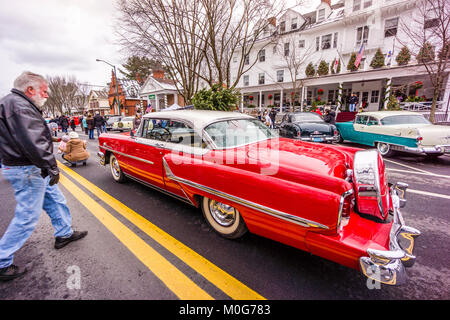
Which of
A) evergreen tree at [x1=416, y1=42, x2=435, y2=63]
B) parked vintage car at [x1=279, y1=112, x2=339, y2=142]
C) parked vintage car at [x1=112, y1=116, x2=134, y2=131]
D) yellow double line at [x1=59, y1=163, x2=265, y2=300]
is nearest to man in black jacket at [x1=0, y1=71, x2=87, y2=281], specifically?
yellow double line at [x1=59, y1=163, x2=265, y2=300]

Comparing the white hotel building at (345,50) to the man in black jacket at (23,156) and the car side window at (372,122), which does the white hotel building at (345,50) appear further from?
the man in black jacket at (23,156)

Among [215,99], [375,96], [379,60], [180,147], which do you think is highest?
[379,60]

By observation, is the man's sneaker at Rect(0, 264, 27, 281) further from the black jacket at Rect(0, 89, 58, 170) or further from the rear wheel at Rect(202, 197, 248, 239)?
the rear wheel at Rect(202, 197, 248, 239)

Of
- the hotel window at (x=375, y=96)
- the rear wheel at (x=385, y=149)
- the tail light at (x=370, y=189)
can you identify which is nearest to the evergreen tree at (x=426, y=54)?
the rear wheel at (x=385, y=149)

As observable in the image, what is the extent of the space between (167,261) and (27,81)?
218cm

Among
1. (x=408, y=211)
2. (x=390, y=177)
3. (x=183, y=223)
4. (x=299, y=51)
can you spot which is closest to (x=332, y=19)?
(x=299, y=51)

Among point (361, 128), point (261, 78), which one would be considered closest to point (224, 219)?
point (361, 128)

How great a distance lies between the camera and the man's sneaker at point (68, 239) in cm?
236

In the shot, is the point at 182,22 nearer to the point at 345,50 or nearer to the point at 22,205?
the point at 22,205

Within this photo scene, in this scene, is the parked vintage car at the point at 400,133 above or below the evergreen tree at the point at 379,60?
below

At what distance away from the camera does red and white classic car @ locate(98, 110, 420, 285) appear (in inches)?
61.8

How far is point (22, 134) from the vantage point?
5.91ft
